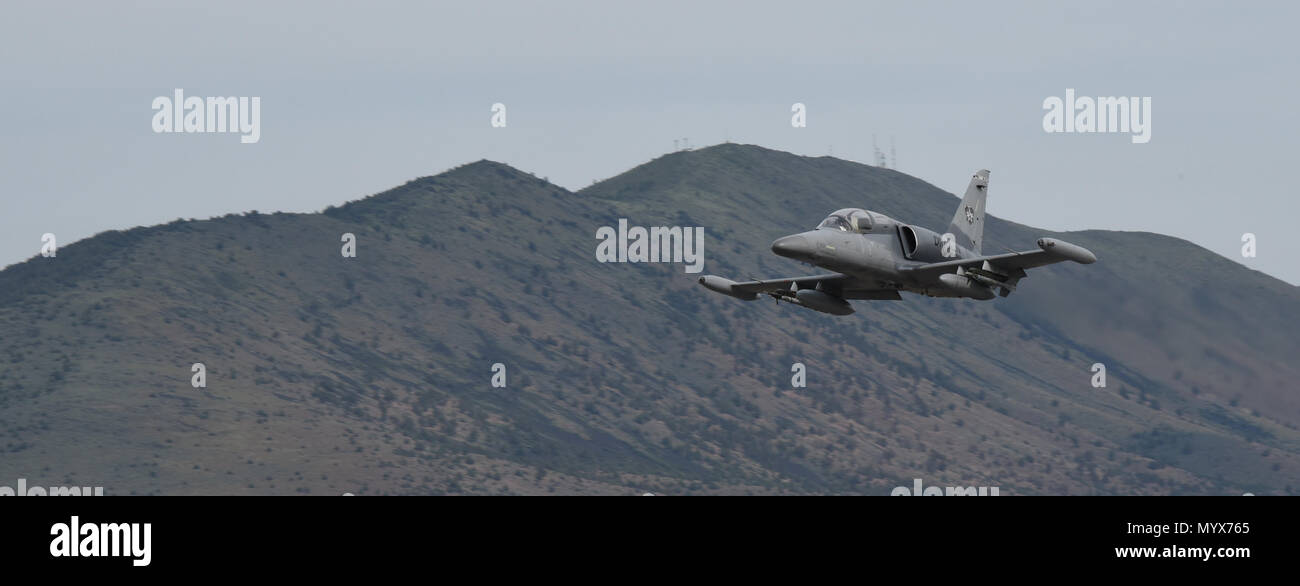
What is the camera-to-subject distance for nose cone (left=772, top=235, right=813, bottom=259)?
53.0 metres

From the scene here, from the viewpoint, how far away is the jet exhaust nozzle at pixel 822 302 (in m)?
60.2

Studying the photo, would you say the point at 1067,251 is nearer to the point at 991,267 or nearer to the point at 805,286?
the point at 991,267

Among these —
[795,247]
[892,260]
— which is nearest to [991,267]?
[892,260]

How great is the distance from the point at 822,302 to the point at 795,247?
7.46 metres

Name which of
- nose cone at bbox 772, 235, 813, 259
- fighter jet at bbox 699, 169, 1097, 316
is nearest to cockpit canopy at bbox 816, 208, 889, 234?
fighter jet at bbox 699, 169, 1097, 316

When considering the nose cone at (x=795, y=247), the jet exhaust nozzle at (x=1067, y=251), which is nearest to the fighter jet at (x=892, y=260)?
the nose cone at (x=795, y=247)

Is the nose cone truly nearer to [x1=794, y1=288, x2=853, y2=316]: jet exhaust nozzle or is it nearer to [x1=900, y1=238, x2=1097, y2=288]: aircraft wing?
[x1=900, y1=238, x2=1097, y2=288]: aircraft wing

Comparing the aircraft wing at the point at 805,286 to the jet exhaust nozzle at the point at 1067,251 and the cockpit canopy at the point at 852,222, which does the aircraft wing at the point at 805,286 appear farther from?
the jet exhaust nozzle at the point at 1067,251

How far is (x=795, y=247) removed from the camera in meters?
53.2

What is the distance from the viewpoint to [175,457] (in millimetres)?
163375
